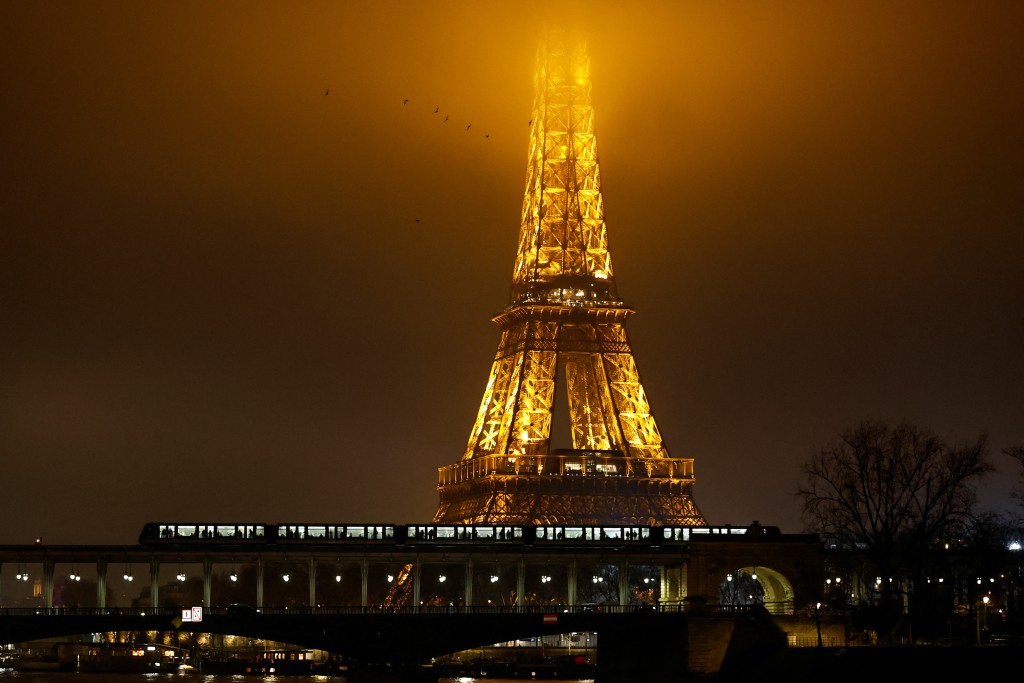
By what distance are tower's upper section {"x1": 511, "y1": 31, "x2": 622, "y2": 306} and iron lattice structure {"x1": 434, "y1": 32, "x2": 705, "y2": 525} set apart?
0.08 metres

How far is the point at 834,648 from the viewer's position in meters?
99.7

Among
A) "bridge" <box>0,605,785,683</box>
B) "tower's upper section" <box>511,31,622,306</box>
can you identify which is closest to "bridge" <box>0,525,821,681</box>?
"bridge" <box>0,605,785,683</box>

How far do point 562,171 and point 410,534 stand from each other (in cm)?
4187

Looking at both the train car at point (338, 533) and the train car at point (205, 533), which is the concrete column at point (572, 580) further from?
the train car at point (205, 533)

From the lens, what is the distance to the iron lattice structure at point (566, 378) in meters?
152

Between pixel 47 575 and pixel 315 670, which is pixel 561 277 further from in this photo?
pixel 47 575

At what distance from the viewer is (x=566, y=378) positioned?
520ft

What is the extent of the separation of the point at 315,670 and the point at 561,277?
1552 inches

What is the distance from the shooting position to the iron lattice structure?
152 meters

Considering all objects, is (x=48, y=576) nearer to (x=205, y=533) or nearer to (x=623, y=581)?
(x=205, y=533)

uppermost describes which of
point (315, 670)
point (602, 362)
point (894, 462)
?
point (602, 362)

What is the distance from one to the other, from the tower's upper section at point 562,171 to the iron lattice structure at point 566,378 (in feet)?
0.28

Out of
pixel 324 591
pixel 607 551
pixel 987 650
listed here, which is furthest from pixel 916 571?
pixel 324 591

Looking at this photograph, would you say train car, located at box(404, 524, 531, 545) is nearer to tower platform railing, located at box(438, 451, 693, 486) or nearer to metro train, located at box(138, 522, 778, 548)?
metro train, located at box(138, 522, 778, 548)
